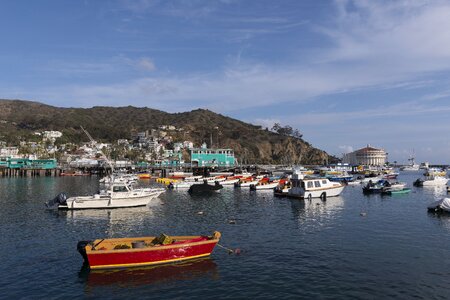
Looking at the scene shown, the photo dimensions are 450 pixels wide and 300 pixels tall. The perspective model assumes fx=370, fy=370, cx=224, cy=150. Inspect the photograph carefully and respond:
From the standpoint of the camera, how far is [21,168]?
152 m

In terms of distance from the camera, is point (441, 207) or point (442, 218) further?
point (441, 207)

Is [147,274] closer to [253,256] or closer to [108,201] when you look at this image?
[253,256]

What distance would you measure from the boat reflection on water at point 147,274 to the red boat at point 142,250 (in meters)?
0.44

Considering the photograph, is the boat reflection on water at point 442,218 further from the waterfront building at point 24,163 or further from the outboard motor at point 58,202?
the waterfront building at point 24,163

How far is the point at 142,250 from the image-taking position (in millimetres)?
23484

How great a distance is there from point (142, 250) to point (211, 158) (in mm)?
159037

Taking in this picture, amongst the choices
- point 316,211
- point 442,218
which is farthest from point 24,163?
point 442,218

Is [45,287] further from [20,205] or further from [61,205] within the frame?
[20,205]

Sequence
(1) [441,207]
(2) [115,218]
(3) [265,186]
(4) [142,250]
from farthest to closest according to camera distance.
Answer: (3) [265,186] → (1) [441,207] → (2) [115,218] → (4) [142,250]

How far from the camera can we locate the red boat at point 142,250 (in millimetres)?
23234

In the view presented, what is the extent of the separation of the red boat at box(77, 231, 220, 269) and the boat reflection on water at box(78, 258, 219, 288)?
44 centimetres

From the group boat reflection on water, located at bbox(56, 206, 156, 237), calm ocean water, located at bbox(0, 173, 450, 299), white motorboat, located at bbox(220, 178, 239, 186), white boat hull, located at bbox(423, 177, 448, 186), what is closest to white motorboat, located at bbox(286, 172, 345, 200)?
calm ocean water, located at bbox(0, 173, 450, 299)

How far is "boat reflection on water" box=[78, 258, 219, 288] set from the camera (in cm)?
2164

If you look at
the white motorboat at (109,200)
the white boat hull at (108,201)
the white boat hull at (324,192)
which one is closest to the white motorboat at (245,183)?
the white boat hull at (324,192)
